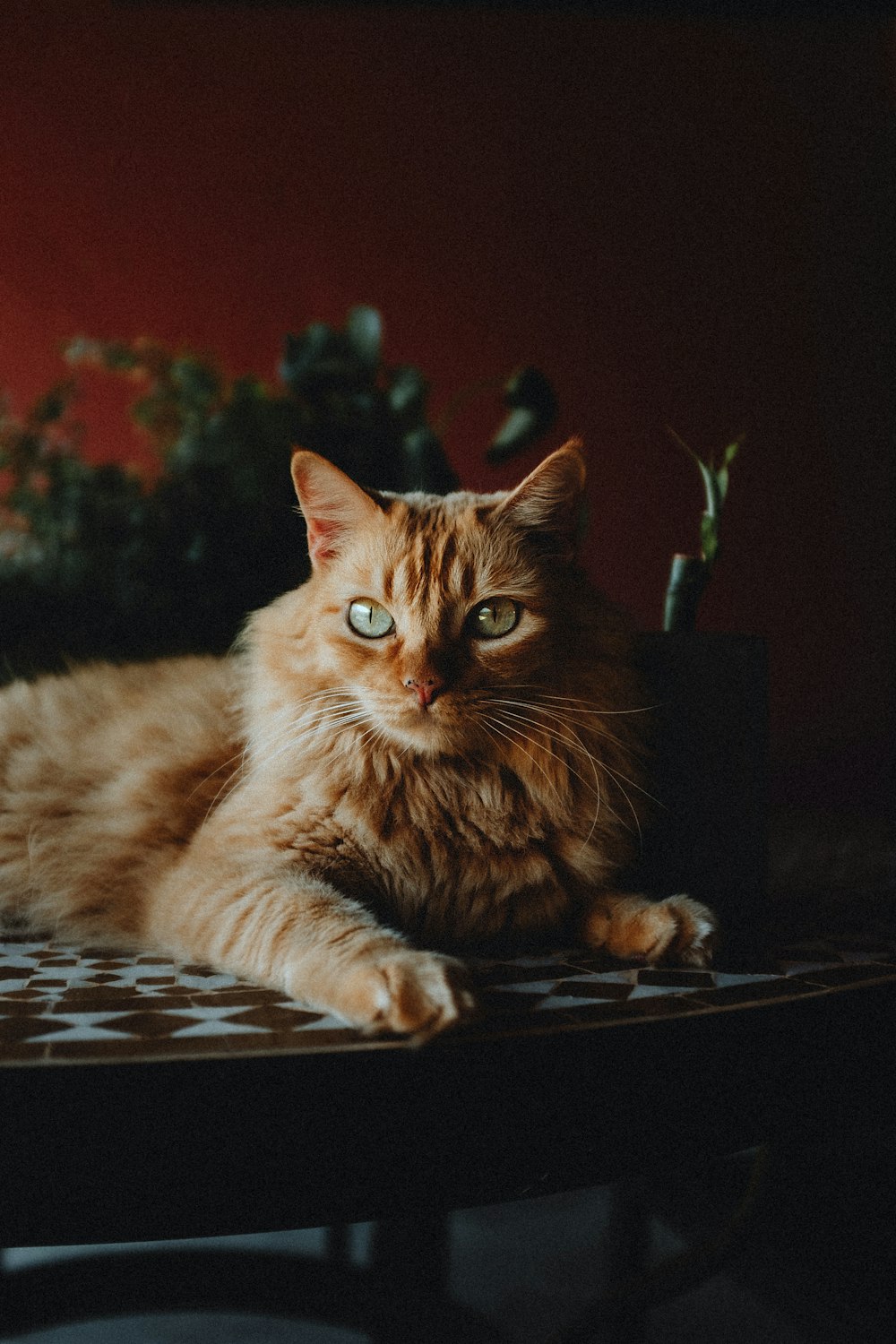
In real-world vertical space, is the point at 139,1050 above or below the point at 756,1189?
above

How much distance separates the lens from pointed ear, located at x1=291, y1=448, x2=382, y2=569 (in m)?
1.13

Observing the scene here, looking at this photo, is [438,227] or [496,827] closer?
[496,827]

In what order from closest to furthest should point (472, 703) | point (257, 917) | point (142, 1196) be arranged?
point (142, 1196)
point (257, 917)
point (472, 703)

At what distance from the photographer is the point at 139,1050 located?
646 millimetres

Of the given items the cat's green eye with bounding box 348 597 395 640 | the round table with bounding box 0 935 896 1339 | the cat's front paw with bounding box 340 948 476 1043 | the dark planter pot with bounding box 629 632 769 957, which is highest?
the cat's green eye with bounding box 348 597 395 640

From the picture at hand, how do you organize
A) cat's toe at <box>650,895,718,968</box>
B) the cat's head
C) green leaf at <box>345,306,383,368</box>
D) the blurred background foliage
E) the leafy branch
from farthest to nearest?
green leaf at <box>345,306,383,368</box>, the blurred background foliage, the leafy branch, the cat's head, cat's toe at <box>650,895,718,968</box>

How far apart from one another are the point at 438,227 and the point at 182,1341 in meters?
2.73

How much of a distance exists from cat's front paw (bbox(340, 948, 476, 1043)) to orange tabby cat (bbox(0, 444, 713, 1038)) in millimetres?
186

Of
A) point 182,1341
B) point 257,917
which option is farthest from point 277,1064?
point 182,1341

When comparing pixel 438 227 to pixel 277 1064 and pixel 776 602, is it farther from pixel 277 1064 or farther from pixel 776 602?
pixel 277 1064

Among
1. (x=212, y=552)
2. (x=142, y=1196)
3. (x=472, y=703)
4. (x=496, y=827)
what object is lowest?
A: (x=142, y=1196)

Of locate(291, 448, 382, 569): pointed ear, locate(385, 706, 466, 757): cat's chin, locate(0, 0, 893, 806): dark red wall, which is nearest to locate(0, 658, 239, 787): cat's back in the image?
locate(291, 448, 382, 569): pointed ear

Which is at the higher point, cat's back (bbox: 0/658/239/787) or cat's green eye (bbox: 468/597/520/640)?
cat's green eye (bbox: 468/597/520/640)

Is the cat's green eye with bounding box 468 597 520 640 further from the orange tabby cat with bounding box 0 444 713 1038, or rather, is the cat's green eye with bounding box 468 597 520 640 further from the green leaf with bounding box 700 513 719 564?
the green leaf with bounding box 700 513 719 564
